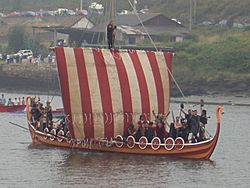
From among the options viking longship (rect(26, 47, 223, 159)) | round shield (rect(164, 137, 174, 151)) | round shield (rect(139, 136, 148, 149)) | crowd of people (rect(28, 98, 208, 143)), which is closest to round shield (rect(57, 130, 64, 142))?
viking longship (rect(26, 47, 223, 159))

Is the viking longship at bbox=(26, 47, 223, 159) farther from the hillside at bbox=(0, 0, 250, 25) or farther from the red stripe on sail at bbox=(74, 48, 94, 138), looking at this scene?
the hillside at bbox=(0, 0, 250, 25)

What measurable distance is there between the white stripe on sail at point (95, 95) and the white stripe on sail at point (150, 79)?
8.22 ft

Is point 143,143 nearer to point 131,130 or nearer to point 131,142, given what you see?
point 131,142

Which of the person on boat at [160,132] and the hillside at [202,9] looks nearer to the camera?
the person on boat at [160,132]

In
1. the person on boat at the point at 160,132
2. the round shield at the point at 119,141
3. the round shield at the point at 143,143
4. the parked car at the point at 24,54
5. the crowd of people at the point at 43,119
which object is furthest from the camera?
the parked car at the point at 24,54

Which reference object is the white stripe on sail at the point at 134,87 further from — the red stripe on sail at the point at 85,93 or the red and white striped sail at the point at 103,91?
the red stripe on sail at the point at 85,93

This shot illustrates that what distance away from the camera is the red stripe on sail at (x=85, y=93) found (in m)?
48.9

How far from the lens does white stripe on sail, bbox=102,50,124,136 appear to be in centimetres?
4925

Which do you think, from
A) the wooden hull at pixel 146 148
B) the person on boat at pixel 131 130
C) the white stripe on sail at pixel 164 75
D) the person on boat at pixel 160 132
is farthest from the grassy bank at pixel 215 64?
the person on boat at pixel 160 132

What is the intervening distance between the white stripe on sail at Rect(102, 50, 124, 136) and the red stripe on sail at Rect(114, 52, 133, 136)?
139mm

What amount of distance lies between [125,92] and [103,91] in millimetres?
1062

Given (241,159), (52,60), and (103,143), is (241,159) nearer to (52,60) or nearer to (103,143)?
(103,143)

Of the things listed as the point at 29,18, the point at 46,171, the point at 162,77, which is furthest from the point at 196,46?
the point at 46,171

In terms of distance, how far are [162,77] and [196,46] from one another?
59597 millimetres
